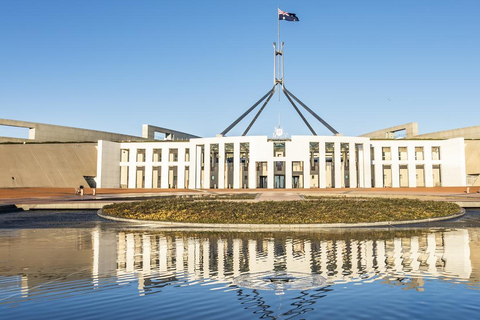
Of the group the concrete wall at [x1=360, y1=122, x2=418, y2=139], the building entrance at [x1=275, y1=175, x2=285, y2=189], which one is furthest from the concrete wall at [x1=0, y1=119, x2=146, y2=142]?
the concrete wall at [x1=360, y1=122, x2=418, y2=139]

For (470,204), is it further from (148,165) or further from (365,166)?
(148,165)

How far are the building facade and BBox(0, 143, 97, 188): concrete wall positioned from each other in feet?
13.4

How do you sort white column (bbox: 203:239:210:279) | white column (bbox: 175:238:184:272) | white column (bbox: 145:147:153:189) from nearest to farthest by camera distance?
1. white column (bbox: 203:239:210:279)
2. white column (bbox: 175:238:184:272)
3. white column (bbox: 145:147:153:189)

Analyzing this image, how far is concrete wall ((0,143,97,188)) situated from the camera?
5925cm

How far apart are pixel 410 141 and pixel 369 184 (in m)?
9.95

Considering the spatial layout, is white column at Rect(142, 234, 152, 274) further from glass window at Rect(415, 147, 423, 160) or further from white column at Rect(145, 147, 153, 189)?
glass window at Rect(415, 147, 423, 160)

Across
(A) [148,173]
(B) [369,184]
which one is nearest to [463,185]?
(B) [369,184]

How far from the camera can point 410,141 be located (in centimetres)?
5944

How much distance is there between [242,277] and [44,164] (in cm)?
6081

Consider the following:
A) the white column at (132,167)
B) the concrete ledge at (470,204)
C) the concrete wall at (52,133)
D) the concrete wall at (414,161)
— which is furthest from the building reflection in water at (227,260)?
the concrete wall at (52,133)

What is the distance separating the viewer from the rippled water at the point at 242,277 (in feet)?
17.7

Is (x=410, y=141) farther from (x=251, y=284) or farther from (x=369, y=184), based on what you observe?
(x=251, y=284)

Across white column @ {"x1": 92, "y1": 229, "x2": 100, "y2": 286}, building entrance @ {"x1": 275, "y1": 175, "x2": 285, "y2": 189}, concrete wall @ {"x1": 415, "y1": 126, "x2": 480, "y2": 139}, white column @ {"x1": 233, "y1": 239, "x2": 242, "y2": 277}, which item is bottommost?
white column @ {"x1": 92, "y1": 229, "x2": 100, "y2": 286}

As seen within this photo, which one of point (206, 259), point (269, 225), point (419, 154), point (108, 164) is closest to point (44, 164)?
point (108, 164)
